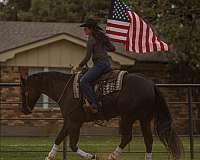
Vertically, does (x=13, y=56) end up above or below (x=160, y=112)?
below

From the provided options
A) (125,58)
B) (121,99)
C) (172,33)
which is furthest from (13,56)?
(121,99)

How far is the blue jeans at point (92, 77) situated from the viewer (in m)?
8.76

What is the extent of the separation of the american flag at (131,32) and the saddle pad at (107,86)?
1415mm

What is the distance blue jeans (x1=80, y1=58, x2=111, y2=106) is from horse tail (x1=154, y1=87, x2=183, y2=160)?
944mm

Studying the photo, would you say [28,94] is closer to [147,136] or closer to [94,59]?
[94,59]

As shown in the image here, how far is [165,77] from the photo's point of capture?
2377 cm

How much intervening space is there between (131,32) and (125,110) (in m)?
1.96

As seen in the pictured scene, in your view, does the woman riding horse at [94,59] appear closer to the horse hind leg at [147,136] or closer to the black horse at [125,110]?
the black horse at [125,110]

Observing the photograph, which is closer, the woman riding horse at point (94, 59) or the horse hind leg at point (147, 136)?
the woman riding horse at point (94, 59)

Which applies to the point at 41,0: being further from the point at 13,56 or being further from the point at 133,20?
the point at 133,20

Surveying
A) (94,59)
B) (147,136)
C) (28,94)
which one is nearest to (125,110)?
(147,136)

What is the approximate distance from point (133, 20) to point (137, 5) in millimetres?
10314

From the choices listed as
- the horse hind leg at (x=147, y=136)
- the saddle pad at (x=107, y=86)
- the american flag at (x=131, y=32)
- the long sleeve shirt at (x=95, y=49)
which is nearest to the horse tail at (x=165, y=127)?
the horse hind leg at (x=147, y=136)

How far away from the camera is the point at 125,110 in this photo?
A: 28.9 feet
